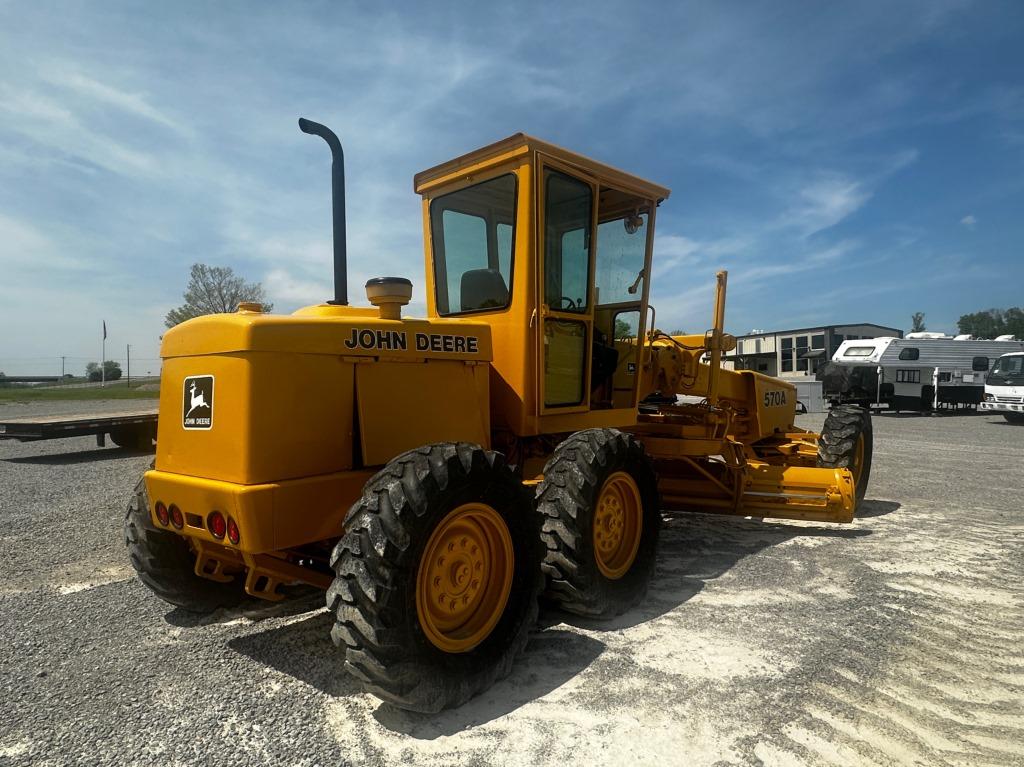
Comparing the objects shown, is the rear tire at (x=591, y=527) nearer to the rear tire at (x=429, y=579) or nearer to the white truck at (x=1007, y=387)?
the rear tire at (x=429, y=579)

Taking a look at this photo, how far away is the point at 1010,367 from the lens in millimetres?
19250

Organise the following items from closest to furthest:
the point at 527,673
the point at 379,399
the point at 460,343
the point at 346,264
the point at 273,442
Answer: the point at 273,442
the point at 527,673
the point at 379,399
the point at 460,343
the point at 346,264

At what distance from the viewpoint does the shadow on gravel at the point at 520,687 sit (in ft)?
9.19

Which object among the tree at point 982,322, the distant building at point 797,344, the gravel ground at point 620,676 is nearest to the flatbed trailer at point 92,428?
the gravel ground at point 620,676

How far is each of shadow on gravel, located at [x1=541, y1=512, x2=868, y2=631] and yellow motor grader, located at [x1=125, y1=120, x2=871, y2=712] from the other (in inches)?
7.2

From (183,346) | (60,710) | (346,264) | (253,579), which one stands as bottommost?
(60,710)

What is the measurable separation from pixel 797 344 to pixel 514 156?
1365 inches

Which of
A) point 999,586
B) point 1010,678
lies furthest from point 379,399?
point 999,586

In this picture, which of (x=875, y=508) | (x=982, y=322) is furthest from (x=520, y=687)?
(x=982, y=322)

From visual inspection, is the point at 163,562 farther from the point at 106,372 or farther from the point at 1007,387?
the point at 106,372

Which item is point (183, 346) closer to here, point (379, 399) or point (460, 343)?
point (379, 399)

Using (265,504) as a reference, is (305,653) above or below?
below

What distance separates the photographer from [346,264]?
5.70m

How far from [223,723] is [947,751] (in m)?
2.93
